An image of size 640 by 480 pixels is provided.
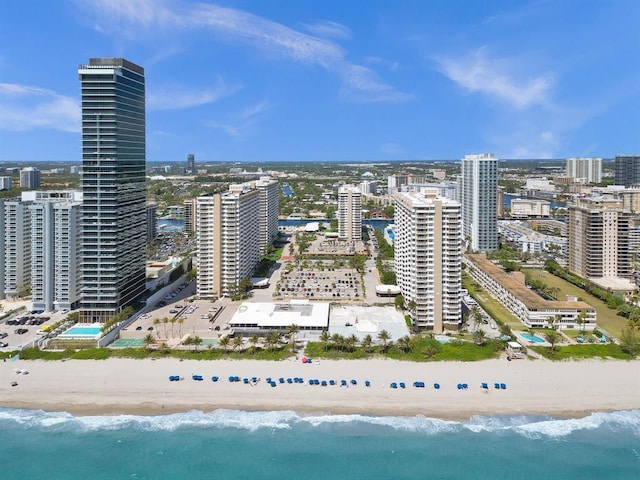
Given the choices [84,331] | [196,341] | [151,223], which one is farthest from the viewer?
A: [151,223]

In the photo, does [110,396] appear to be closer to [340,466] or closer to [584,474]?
[340,466]

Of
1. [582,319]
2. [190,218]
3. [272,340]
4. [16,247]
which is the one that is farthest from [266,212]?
[582,319]

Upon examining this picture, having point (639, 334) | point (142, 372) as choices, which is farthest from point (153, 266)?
point (639, 334)

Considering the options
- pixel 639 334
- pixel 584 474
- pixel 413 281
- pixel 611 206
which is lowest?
pixel 584 474

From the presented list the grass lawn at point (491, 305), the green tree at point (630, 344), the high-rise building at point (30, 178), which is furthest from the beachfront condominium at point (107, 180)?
the high-rise building at point (30, 178)

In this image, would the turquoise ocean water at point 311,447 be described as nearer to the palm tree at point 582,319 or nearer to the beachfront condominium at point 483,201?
the palm tree at point 582,319

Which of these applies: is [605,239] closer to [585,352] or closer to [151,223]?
[585,352]
